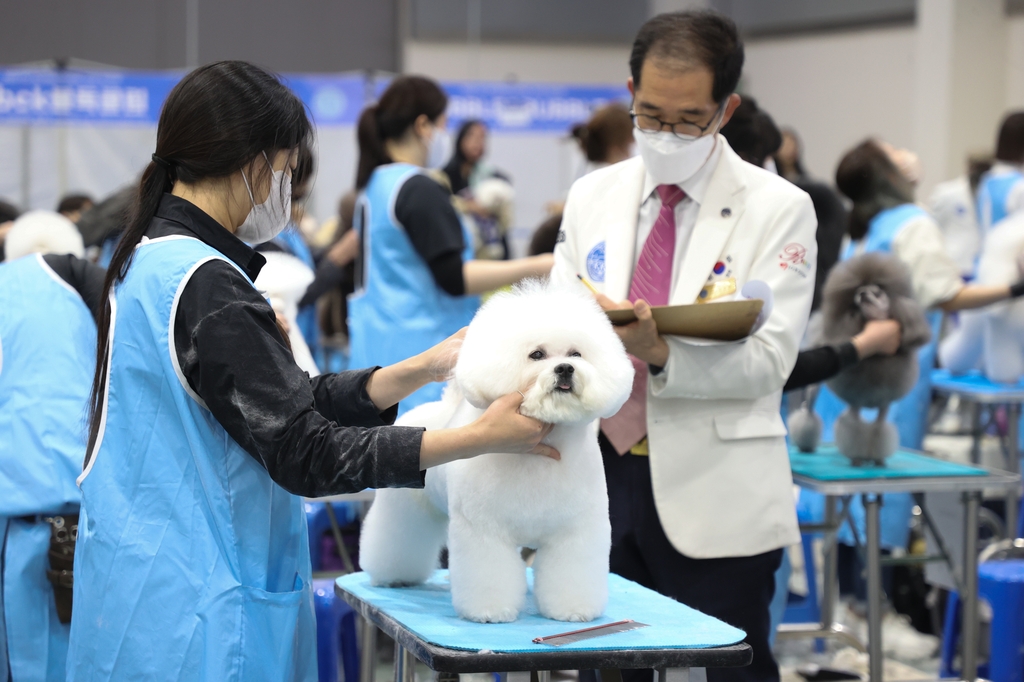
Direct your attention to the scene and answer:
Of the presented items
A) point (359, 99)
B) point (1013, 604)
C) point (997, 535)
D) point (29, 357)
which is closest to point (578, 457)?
point (29, 357)

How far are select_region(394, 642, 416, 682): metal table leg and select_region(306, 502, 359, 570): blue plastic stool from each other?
1582mm

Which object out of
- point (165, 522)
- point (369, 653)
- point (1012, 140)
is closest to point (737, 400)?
point (369, 653)

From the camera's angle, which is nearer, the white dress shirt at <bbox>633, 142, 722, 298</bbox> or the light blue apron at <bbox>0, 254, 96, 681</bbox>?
the white dress shirt at <bbox>633, 142, 722, 298</bbox>

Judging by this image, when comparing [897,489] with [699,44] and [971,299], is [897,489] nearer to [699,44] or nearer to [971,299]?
[699,44]

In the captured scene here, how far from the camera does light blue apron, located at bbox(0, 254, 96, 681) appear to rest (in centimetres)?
238

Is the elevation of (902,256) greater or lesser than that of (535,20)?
lesser

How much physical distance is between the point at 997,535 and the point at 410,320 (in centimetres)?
246

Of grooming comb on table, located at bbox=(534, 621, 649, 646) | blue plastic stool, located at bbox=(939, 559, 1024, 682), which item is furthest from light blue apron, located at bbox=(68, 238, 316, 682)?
blue plastic stool, located at bbox=(939, 559, 1024, 682)

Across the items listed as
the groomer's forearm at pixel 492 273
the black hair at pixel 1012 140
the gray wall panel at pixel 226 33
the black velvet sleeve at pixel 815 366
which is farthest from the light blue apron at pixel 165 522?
the gray wall panel at pixel 226 33

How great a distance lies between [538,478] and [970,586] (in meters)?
2.10

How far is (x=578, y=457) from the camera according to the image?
65.1 inches

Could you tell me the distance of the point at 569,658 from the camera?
149 cm

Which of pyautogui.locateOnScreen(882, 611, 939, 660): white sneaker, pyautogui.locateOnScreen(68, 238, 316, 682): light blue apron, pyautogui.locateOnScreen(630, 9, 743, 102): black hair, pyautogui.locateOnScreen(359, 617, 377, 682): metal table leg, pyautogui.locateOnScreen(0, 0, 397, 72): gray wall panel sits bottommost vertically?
pyautogui.locateOnScreen(882, 611, 939, 660): white sneaker

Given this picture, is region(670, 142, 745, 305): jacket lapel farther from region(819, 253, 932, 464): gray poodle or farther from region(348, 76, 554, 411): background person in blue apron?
region(348, 76, 554, 411): background person in blue apron
